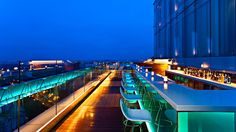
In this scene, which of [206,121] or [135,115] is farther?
[135,115]

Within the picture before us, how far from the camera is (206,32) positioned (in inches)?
430

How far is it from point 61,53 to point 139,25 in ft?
60.6

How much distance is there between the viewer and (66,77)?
880 centimetres

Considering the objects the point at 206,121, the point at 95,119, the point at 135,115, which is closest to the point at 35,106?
the point at 95,119

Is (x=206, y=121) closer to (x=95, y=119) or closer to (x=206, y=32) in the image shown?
(x=95, y=119)

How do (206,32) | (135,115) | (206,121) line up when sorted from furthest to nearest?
1. (206,32)
2. (135,115)
3. (206,121)

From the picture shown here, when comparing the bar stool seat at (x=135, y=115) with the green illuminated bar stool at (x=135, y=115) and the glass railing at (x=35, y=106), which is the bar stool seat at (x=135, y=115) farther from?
the glass railing at (x=35, y=106)

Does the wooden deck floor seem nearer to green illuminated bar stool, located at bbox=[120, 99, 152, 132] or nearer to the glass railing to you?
the glass railing

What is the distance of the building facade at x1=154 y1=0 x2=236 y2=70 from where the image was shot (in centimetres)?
856

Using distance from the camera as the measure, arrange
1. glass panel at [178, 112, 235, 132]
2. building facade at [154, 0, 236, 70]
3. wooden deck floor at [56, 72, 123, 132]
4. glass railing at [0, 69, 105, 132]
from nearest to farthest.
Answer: glass panel at [178, 112, 235, 132] < glass railing at [0, 69, 105, 132] < wooden deck floor at [56, 72, 123, 132] < building facade at [154, 0, 236, 70]

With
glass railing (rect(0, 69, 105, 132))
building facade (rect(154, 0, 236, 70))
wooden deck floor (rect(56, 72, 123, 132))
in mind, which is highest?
building facade (rect(154, 0, 236, 70))

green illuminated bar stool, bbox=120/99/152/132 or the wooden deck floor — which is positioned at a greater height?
green illuminated bar stool, bbox=120/99/152/132

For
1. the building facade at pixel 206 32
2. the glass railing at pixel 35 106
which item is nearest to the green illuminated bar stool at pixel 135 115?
the glass railing at pixel 35 106

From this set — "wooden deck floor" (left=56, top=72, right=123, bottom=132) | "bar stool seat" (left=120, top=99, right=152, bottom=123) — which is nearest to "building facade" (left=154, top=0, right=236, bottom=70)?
"wooden deck floor" (left=56, top=72, right=123, bottom=132)
